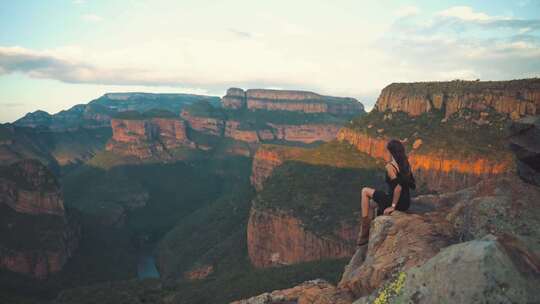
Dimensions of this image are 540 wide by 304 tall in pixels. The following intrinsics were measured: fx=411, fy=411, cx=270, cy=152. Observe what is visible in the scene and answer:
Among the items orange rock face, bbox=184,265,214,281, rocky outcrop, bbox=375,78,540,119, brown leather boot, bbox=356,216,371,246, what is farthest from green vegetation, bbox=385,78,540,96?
brown leather boot, bbox=356,216,371,246

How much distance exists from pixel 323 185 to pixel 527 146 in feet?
195

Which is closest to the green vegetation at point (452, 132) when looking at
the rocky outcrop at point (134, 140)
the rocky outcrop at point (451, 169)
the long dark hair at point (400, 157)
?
the rocky outcrop at point (451, 169)

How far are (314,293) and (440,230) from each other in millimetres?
5098

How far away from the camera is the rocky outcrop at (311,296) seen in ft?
45.8

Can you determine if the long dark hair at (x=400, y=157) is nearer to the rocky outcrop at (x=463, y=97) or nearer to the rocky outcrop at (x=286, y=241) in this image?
the rocky outcrop at (x=286, y=241)

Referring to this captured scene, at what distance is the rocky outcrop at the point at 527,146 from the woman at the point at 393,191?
154 inches

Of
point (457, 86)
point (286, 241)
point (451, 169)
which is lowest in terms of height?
point (286, 241)

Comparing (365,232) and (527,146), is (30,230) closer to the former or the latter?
(365,232)

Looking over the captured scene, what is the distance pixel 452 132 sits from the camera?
6544 centimetres

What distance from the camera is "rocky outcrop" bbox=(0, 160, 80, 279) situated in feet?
276

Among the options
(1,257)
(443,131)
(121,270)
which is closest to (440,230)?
(443,131)

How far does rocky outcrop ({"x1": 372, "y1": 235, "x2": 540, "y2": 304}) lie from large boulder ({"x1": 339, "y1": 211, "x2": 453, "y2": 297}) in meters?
2.60

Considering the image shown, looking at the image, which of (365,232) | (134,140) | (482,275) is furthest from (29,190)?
(482,275)

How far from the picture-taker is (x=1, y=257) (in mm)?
81688
